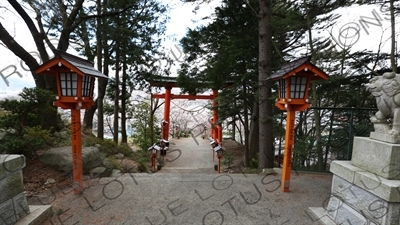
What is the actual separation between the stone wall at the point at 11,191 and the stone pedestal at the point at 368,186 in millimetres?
3413

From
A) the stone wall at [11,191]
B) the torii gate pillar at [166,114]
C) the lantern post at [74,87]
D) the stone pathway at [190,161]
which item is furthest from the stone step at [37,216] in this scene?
the torii gate pillar at [166,114]

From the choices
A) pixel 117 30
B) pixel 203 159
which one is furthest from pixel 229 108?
pixel 117 30

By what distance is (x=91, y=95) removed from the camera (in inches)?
124

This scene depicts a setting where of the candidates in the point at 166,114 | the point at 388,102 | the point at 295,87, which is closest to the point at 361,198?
the point at 388,102

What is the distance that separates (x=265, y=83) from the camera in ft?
15.1

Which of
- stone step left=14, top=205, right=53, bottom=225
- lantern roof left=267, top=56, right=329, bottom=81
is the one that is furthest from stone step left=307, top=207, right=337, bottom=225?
stone step left=14, top=205, right=53, bottom=225

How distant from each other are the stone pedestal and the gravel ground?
478mm

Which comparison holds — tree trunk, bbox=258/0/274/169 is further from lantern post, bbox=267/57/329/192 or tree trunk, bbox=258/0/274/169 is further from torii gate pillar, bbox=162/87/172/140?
torii gate pillar, bbox=162/87/172/140

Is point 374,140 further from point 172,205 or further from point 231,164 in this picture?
point 231,164

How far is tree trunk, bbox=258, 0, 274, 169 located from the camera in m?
4.56

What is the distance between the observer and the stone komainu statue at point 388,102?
1.95 metres

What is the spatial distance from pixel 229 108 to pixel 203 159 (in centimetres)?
317

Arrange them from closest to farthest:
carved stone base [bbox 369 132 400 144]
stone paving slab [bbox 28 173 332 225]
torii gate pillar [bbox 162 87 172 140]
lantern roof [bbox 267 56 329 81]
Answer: carved stone base [bbox 369 132 400 144] < stone paving slab [bbox 28 173 332 225] < lantern roof [bbox 267 56 329 81] < torii gate pillar [bbox 162 87 172 140]

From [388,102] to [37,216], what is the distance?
3.93 m
